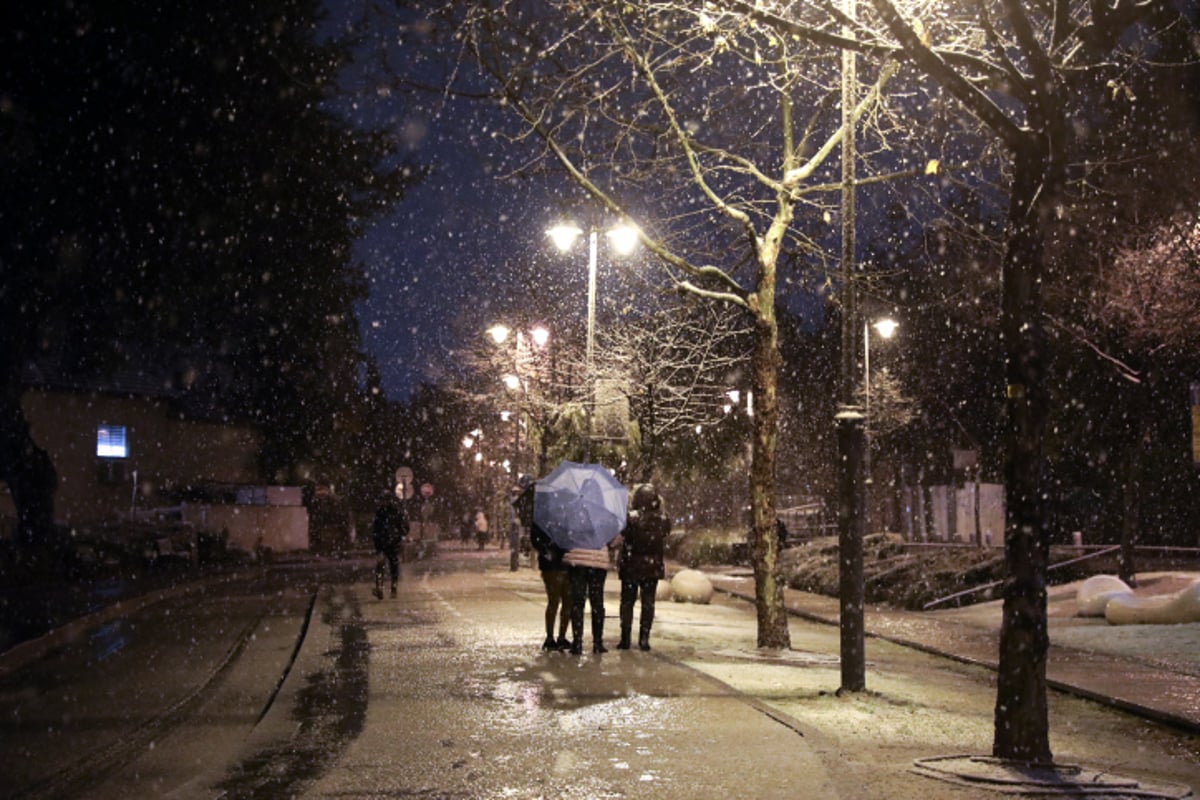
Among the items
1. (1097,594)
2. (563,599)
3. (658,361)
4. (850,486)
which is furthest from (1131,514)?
(563,599)

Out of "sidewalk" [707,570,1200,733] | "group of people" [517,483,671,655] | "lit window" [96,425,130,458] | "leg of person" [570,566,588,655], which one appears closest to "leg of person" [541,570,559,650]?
"group of people" [517,483,671,655]

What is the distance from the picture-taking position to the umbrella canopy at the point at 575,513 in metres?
13.5

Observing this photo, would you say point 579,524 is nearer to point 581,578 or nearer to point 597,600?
point 581,578

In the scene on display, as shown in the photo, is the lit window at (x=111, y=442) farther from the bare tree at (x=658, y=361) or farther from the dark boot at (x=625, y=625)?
the dark boot at (x=625, y=625)

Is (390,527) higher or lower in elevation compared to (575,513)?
lower

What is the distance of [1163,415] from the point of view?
3094 cm

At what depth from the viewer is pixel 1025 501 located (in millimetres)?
8359

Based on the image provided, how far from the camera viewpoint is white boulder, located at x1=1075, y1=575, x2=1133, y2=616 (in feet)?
70.7

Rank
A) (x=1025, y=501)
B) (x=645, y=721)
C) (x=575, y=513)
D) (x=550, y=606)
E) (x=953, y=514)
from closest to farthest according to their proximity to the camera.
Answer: (x=1025, y=501), (x=645, y=721), (x=575, y=513), (x=550, y=606), (x=953, y=514)

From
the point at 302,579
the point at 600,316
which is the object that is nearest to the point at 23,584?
the point at 302,579

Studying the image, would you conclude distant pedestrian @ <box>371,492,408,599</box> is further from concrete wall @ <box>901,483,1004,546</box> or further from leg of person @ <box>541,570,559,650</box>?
concrete wall @ <box>901,483,1004,546</box>

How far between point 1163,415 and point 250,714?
2619 cm

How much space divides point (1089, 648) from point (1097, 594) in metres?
4.35

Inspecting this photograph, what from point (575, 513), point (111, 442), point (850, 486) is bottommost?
point (575, 513)
